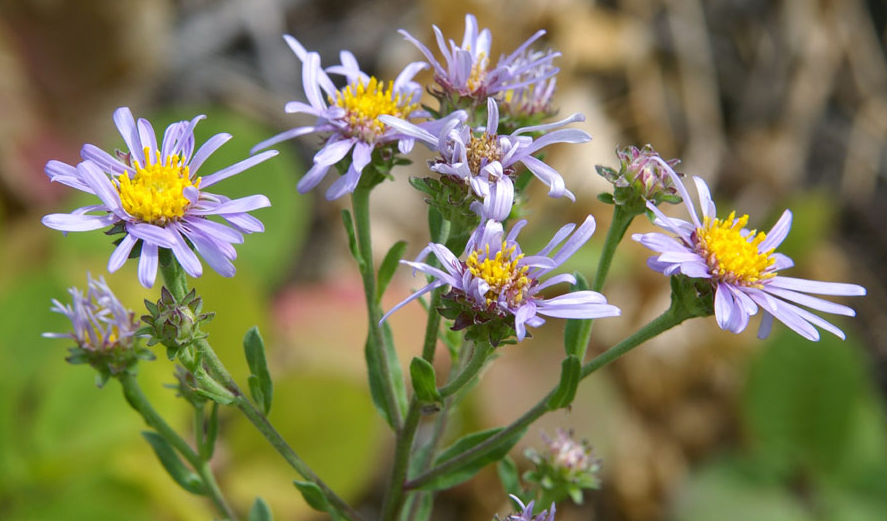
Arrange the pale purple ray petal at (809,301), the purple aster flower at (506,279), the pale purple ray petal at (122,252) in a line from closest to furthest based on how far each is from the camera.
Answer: the pale purple ray petal at (122,252)
the purple aster flower at (506,279)
the pale purple ray petal at (809,301)

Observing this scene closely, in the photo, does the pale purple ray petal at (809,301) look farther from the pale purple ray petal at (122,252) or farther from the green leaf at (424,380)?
the pale purple ray petal at (122,252)

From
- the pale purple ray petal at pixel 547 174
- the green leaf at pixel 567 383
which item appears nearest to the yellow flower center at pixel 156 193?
the pale purple ray petal at pixel 547 174

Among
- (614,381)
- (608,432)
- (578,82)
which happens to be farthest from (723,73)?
(608,432)

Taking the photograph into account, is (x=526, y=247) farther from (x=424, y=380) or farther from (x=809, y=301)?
(x=424, y=380)

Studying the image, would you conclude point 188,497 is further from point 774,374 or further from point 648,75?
point 648,75

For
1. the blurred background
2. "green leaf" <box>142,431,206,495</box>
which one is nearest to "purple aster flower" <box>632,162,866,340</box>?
"green leaf" <box>142,431,206,495</box>

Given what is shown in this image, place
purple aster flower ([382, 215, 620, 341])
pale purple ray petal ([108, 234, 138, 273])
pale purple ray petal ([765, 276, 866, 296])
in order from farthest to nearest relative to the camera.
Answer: pale purple ray petal ([765, 276, 866, 296]) → purple aster flower ([382, 215, 620, 341]) → pale purple ray petal ([108, 234, 138, 273])

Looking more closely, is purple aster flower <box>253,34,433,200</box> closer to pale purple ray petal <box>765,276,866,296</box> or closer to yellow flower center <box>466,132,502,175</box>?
yellow flower center <box>466,132,502,175</box>
